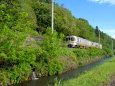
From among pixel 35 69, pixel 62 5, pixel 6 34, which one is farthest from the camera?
pixel 62 5

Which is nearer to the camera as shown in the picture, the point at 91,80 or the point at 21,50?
the point at 91,80

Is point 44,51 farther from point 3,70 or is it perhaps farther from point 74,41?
point 74,41

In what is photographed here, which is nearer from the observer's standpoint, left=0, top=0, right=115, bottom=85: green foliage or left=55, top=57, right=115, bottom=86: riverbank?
left=55, top=57, right=115, bottom=86: riverbank

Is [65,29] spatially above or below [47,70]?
above

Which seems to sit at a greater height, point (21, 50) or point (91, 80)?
point (21, 50)

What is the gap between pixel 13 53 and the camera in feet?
44.1

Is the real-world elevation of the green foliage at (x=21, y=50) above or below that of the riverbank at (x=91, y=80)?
above

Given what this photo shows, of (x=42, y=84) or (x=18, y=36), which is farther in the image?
(x=42, y=84)

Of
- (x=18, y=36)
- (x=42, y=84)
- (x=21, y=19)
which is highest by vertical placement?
(x=21, y=19)

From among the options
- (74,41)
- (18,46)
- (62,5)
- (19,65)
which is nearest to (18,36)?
(18,46)

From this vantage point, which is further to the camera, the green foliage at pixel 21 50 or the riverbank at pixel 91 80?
the green foliage at pixel 21 50

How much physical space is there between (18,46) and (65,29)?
25.5 m

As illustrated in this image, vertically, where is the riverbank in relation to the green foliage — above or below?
below

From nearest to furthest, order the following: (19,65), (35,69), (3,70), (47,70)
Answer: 1. (3,70)
2. (19,65)
3. (35,69)
4. (47,70)
